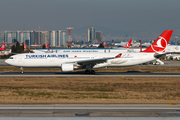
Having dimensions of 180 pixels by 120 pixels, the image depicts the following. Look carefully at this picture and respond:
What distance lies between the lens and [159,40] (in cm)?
4325

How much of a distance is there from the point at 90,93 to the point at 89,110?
7081 millimetres

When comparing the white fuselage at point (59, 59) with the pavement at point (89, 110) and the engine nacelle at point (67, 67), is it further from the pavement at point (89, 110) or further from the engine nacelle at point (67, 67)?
the pavement at point (89, 110)

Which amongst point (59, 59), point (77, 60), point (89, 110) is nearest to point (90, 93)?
point (89, 110)

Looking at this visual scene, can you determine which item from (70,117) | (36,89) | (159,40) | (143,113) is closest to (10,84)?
(36,89)

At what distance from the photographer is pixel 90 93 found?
2327cm

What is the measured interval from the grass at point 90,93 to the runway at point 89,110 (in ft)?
6.46

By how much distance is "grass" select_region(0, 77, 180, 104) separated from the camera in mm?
19953

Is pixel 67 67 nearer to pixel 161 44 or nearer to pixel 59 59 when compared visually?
pixel 59 59

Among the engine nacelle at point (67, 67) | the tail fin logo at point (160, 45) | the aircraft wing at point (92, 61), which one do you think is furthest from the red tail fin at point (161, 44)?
the engine nacelle at point (67, 67)

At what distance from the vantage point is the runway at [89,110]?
14.9 metres

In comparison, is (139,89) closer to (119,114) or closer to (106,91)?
(106,91)

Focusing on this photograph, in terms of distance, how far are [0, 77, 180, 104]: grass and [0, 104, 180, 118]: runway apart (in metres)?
1.97

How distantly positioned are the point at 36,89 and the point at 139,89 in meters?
11.5

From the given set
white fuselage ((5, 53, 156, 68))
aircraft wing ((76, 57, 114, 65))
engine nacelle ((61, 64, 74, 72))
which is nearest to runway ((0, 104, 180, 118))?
engine nacelle ((61, 64, 74, 72))
